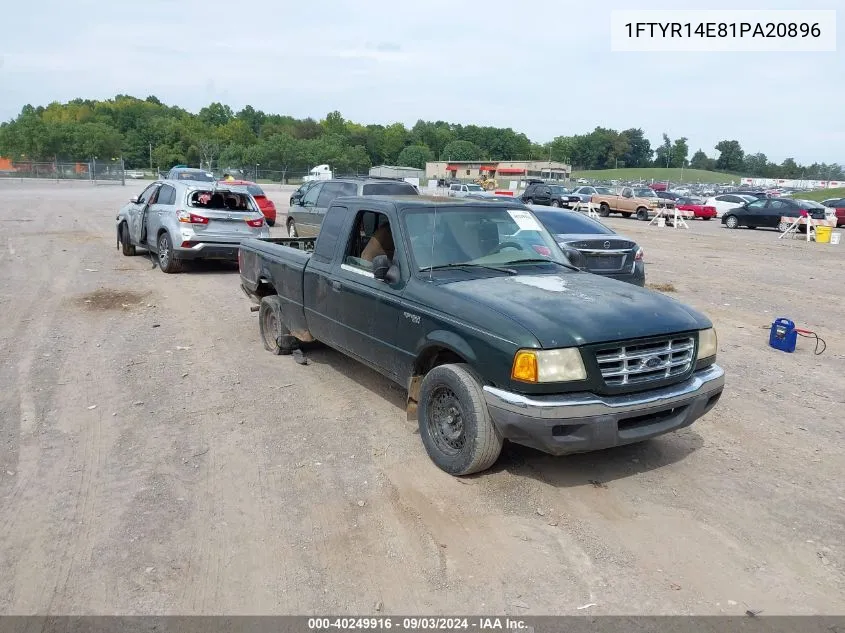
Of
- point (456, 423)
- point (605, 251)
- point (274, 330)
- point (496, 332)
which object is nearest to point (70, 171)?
point (605, 251)

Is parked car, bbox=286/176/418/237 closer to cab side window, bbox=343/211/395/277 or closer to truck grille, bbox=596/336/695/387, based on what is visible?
cab side window, bbox=343/211/395/277

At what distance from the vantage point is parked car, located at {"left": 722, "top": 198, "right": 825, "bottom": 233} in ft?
93.7

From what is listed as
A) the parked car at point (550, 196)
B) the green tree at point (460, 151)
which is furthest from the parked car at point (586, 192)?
the green tree at point (460, 151)

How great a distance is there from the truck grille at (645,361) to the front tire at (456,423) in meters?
0.78

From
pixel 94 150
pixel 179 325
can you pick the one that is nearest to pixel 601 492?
pixel 179 325

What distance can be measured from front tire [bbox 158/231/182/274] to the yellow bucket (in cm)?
2191

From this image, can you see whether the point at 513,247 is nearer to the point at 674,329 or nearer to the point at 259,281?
the point at 674,329

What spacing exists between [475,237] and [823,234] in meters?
23.1

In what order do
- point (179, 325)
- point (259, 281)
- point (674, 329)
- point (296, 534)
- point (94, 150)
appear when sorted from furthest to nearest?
point (94, 150)
point (179, 325)
point (259, 281)
point (674, 329)
point (296, 534)

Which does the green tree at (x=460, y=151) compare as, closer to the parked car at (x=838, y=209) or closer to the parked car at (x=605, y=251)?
the parked car at (x=838, y=209)

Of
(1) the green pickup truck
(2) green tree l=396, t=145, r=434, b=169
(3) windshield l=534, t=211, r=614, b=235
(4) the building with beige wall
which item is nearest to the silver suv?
(3) windshield l=534, t=211, r=614, b=235

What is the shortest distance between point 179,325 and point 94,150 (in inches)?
3393

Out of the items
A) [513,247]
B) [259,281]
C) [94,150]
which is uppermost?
[94,150]

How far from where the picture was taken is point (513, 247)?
212 inches
